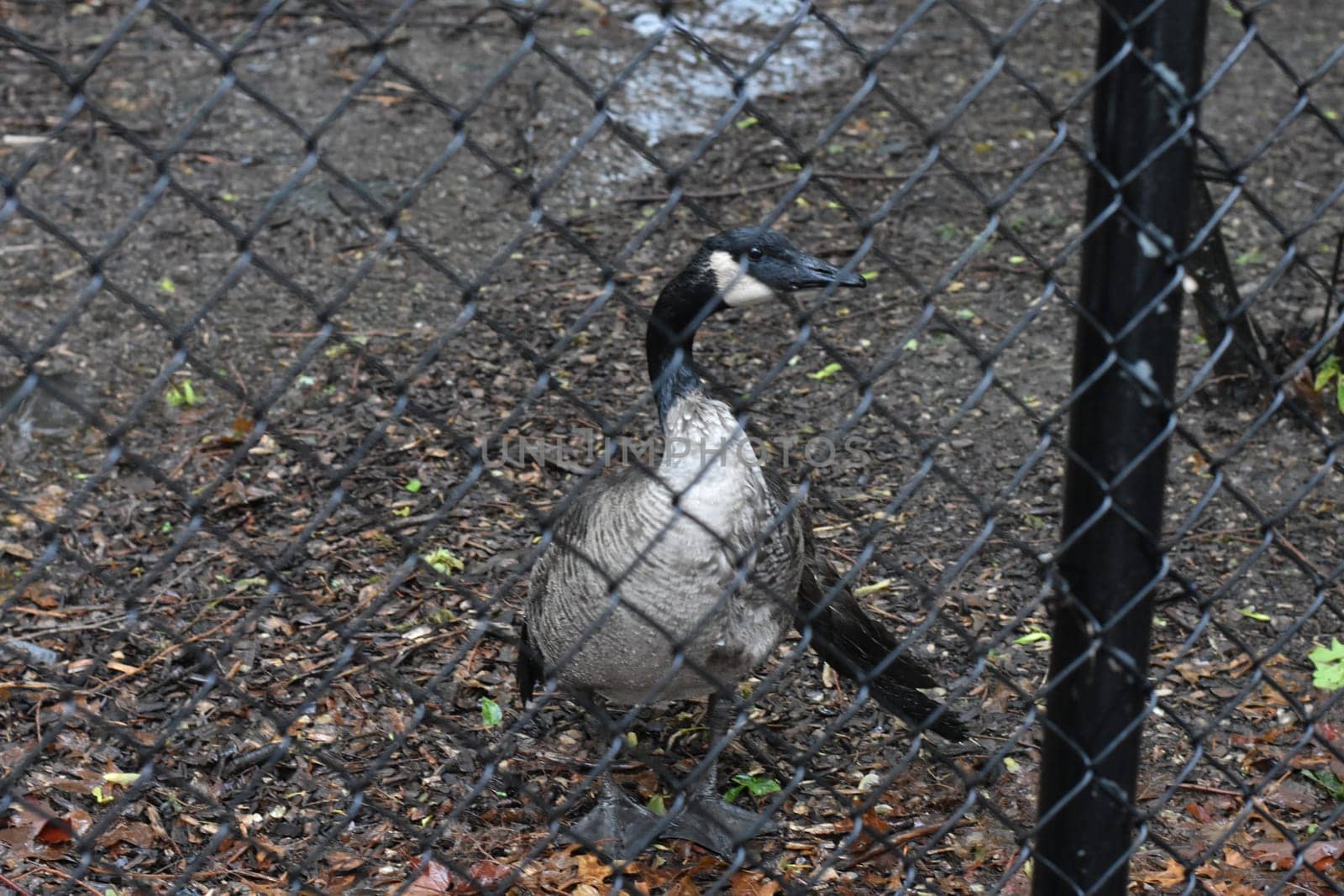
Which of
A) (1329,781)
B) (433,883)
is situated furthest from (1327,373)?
(433,883)

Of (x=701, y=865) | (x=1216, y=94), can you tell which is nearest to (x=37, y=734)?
(x=701, y=865)

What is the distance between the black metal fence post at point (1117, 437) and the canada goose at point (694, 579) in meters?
1.00

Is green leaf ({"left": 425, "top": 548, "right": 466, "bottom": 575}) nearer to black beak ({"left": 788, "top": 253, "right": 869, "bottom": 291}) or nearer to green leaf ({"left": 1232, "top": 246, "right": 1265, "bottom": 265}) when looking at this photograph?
black beak ({"left": 788, "top": 253, "right": 869, "bottom": 291})

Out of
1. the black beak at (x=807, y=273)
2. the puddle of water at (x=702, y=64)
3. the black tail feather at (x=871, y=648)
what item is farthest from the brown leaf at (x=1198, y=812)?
the puddle of water at (x=702, y=64)

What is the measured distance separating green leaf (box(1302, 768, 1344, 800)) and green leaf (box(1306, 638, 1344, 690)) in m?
0.33

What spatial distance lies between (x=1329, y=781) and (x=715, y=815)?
1628mm

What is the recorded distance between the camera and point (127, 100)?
6.93 metres

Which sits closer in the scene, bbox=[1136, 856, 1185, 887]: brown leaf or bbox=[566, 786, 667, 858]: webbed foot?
bbox=[1136, 856, 1185, 887]: brown leaf

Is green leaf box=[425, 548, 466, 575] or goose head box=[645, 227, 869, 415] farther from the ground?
goose head box=[645, 227, 869, 415]

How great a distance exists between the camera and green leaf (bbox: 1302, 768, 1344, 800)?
133 inches

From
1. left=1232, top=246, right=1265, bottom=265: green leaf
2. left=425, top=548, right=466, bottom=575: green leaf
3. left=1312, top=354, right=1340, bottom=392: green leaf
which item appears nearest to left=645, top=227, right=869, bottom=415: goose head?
left=425, top=548, right=466, bottom=575: green leaf

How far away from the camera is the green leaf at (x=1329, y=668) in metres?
3.70

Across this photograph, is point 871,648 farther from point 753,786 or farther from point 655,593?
point 655,593

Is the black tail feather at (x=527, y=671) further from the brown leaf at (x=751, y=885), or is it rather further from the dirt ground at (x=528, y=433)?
the brown leaf at (x=751, y=885)
